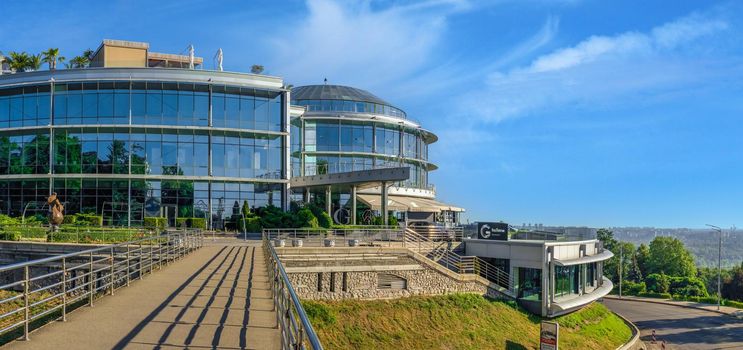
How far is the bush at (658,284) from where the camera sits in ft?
246

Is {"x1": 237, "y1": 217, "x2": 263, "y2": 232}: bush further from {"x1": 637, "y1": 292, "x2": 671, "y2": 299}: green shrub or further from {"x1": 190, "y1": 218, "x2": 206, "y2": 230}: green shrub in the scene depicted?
{"x1": 637, "y1": 292, "x2": 671, "y2": 299}: green shrub

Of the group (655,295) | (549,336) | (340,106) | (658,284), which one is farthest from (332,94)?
(658,284)

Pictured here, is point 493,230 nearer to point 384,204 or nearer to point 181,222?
point 384,204

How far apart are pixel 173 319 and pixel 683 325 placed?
48.5 meters

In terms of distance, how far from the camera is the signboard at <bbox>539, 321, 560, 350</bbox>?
27406mm

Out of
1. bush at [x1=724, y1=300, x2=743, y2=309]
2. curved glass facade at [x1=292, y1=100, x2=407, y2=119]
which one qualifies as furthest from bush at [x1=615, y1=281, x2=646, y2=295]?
curved glass facade at [x1=292, y1=100, x2=407, y2=119]

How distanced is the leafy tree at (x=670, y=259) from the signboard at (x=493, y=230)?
63.6 metres

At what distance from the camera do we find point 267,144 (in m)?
48.7

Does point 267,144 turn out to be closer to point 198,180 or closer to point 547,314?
point 198,180

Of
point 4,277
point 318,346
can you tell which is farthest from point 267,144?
point 318,346

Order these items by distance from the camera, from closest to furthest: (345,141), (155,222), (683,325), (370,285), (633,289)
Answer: (370,285) < (155,222) < (683,325) < (345,141) < (633,289)

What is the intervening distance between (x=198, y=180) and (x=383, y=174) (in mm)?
16174

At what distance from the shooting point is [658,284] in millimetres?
76125

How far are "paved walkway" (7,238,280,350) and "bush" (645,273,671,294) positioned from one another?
73.3 meters
